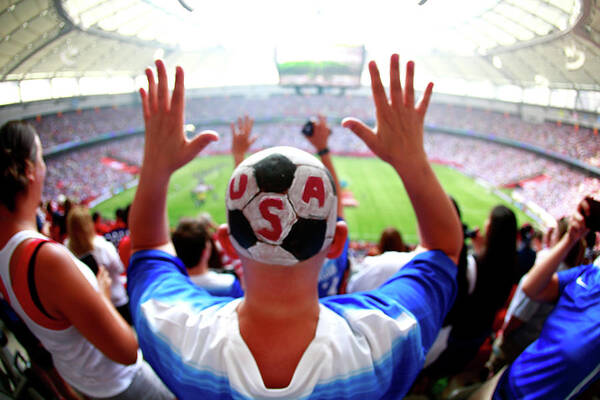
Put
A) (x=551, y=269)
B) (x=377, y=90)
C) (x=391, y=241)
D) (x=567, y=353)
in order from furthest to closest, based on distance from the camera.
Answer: (x=391, y=241)
(x=551, y=269)
(x=567, y=353)
(x=377, y=90)

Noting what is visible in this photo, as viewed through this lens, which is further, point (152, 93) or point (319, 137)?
point (319, 137)

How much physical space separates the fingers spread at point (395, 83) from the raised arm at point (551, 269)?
3.87 ft

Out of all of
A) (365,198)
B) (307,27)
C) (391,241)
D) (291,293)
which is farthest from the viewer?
(365,198)

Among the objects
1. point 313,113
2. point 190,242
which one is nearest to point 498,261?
point 190,242

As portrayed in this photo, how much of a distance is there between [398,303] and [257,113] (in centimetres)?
2952

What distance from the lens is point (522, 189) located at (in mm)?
17391

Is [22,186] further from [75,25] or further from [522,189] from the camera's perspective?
[522,189]

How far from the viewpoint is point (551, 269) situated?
5.37 ft

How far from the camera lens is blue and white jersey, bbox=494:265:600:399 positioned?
119 centimetres

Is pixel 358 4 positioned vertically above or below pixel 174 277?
above

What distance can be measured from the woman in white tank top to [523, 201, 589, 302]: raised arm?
2132mm

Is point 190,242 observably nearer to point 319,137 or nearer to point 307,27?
point 319,137

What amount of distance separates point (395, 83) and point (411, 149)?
0.73ft

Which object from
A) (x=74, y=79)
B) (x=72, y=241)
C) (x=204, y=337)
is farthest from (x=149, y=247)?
(x=72, y=241)
